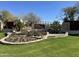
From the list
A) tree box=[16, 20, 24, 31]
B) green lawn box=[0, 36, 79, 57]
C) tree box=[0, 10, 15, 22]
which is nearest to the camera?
green lawn box=[0, 36, 79, 57]

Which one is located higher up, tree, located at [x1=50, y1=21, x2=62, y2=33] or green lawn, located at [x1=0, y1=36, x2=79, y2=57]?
tree, located at [x1=50, y1=21, x2=62, y2=33]

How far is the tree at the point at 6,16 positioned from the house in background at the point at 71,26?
1.73 meters

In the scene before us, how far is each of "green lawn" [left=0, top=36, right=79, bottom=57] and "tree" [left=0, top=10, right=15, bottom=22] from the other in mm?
880

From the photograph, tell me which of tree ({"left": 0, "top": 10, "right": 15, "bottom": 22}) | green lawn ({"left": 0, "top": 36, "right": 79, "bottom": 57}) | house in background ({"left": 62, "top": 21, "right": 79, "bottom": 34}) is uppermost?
tree ({"left": 0, "top": 10, "right": 15, "bottom": 22})

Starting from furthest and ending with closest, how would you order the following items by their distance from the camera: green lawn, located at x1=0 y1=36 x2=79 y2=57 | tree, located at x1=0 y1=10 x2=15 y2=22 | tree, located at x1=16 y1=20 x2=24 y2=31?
tree, located at x1=16 y1=20 x2=24 y2=31
tree, located at x1=0 y1=10 x2=15 y2=22
green lawn, located at x1=0 y1=36 x2=79 y2=57

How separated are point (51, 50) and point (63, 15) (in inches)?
49.1

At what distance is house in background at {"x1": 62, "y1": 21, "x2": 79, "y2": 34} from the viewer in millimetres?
9601

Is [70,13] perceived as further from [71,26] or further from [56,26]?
[56,26]

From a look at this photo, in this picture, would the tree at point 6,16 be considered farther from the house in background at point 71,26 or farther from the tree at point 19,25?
the house in background at point 71,26

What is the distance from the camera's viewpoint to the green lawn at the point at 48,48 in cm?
905

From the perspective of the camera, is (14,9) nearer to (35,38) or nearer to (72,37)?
(35,38)

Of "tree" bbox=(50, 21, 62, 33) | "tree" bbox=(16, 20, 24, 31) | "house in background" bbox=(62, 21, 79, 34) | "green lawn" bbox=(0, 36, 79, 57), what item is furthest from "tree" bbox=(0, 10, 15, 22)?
"house in background" bbox=(62, 21, 79, 34)

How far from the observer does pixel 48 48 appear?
927 centimetres

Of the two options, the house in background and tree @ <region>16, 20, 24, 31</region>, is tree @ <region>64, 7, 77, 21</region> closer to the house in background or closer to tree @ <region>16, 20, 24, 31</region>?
the house in background
